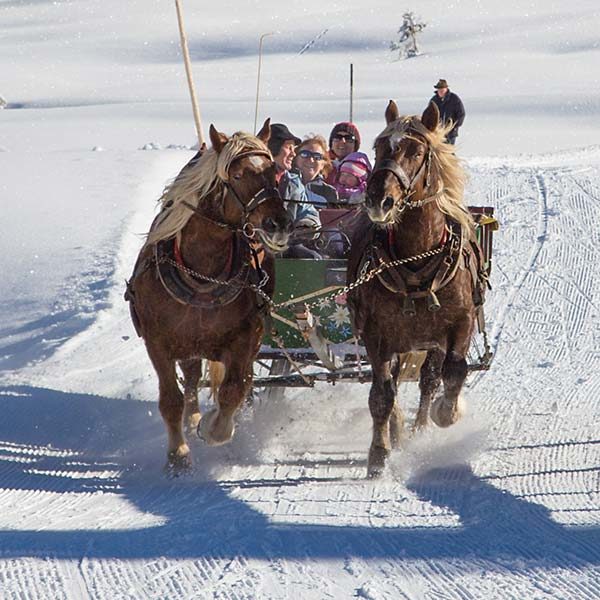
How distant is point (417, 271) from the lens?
601 cm

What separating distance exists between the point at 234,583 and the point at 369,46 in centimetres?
4648

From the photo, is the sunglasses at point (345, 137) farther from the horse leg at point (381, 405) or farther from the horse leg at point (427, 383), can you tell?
the horse leg at point (381, 405)

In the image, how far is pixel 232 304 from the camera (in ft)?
20.1

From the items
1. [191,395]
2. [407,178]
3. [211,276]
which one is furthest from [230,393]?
[407,178]

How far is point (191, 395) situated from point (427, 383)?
4.63 ft

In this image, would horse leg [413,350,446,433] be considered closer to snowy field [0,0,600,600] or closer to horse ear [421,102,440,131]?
Result: snowy field [0,0,600,600]

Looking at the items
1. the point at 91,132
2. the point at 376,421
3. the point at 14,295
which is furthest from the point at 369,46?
the point at 376,421

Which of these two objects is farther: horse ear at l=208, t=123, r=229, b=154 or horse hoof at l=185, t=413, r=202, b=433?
horse hoof at l=185, t=413, r=202, b=433

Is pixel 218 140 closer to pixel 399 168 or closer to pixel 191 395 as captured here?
pixel 399 168

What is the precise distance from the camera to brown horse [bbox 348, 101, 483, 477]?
18.8 feet

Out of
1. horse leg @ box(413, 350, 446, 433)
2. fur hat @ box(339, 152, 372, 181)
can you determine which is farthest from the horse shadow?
fur hat @ box(339, 152, 372, 181)

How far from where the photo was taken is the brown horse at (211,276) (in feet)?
18.6

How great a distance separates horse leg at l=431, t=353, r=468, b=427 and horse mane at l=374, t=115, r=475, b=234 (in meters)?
0.71

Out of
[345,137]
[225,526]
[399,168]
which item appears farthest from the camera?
[345,137]
